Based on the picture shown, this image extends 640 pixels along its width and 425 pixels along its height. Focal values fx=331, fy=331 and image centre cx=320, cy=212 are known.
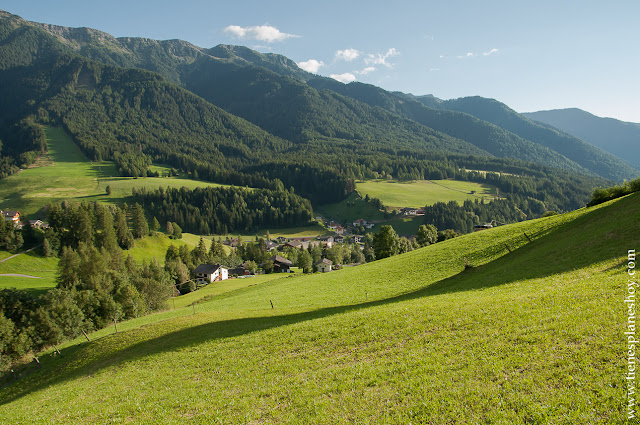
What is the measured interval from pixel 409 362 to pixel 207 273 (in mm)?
104504

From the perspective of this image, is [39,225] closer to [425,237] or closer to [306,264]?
[306,264]

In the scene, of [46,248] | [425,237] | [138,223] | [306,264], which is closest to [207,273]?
[306,264]

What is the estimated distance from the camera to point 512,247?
3719 centimetres

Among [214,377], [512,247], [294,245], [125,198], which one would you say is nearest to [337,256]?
[294,245]

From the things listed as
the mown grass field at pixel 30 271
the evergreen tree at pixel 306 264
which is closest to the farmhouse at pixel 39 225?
the mown grass field at pixel 30 271

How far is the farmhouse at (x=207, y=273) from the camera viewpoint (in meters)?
108

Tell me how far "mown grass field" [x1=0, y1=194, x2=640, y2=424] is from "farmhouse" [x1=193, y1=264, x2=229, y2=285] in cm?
7751

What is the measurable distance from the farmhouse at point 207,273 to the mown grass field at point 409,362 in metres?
77.5

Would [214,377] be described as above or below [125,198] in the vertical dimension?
below

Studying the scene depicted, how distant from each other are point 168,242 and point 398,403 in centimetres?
13596

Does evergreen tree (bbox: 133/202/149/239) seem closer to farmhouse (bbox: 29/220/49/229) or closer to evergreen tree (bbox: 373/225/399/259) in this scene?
farmhouse (bbox: 29/220/49/229)

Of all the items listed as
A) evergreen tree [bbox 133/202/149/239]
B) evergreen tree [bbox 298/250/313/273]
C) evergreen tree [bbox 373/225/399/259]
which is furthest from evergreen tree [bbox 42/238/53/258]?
evergreen tree [bbox 373/225/399/259]

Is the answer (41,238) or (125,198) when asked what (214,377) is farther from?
(125,198)

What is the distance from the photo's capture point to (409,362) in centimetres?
1323
